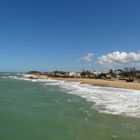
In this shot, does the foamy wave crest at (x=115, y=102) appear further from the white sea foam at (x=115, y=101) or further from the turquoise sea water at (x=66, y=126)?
the turquoise sea water at (x=66, y=126)

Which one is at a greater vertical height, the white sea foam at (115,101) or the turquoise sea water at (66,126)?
the white sea foam at (115,101)

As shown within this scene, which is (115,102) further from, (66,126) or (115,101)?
(66,126)

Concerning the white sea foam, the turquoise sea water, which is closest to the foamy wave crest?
the white sea foam

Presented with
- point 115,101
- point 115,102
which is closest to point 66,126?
point 115,102

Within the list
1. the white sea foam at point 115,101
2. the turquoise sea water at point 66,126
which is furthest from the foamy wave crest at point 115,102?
the turquoise sea water at point 66,126

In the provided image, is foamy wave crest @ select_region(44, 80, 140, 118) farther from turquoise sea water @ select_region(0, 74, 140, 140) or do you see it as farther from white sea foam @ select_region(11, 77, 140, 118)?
turquoise sea water @ select_region(0, 74, 140, 140)

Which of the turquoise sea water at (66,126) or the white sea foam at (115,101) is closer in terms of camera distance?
the turquoise sea water at (66,126)

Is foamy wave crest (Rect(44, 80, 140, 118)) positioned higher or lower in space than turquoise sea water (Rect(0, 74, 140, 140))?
higher

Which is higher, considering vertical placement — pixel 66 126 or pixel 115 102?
pixel 115 102

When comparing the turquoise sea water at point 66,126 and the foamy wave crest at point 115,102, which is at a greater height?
the foamy wave crest at point 115,102

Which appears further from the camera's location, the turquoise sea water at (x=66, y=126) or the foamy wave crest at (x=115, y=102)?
the foamy wave crest at (x=115, y=102)

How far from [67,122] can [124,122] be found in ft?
11.5

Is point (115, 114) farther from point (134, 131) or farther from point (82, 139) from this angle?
point (82, 139)

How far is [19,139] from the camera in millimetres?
12320
